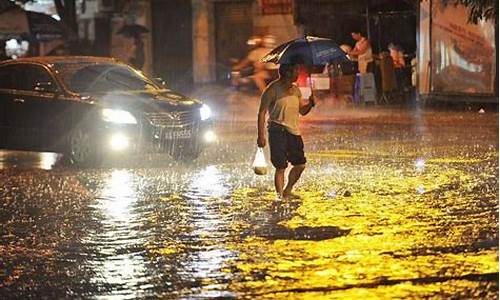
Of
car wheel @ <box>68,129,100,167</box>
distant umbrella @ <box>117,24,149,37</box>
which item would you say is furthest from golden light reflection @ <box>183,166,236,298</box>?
distant umbrella @ <box>117,24,149,37</box>

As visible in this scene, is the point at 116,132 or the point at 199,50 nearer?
the point at 116,132

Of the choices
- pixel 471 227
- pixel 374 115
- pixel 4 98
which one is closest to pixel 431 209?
pixel 471 227

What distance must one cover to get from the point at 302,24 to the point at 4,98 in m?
14.4

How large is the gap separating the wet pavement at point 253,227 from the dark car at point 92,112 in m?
0.35

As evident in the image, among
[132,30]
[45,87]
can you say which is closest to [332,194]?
[45,87]

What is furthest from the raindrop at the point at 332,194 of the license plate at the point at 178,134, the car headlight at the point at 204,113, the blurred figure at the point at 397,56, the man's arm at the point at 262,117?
the blurred figure at the point at 397,56

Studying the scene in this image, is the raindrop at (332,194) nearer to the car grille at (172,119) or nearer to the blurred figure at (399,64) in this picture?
the car grille at (172,119)

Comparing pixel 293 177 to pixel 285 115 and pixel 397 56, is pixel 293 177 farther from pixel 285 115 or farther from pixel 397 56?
pixel 397 56

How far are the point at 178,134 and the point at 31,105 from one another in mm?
2339

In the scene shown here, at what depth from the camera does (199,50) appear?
31.2 m

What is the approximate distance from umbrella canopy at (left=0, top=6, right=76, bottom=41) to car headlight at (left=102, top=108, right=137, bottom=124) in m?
14.9

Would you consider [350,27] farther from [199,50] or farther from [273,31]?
[199,50]

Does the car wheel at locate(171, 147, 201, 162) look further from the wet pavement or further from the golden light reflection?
the golden light reflection

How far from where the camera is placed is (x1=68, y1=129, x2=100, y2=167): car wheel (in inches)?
550
